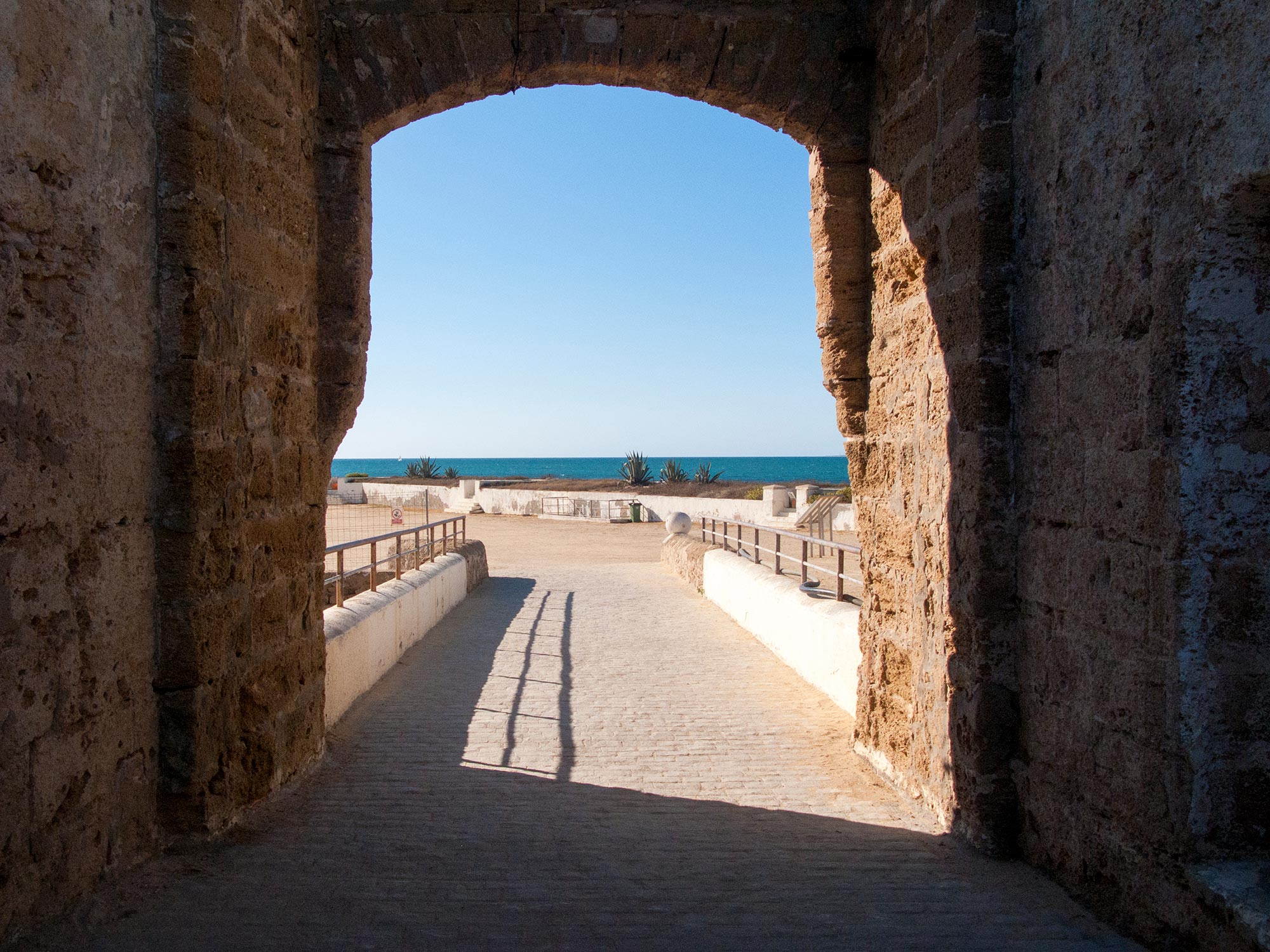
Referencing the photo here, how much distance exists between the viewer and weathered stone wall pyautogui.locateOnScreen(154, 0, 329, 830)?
317 centimetres

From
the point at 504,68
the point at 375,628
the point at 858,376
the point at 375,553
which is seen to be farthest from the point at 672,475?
the point at 504,68

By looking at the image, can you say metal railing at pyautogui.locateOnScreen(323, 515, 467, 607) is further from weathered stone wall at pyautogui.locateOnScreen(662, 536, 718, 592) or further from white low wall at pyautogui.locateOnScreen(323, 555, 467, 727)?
weathered stone wall at pyautogui.locateOnScreen(662, 536, 718, 592)

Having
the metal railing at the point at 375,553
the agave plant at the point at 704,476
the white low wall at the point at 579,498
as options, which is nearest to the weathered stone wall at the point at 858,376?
the metal railing at the point at 375,553

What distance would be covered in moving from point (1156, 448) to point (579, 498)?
23.2 meters

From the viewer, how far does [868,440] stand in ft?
14.7

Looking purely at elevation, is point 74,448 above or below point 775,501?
above

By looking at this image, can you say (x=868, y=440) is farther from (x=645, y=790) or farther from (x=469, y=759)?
(x=469, y=759)

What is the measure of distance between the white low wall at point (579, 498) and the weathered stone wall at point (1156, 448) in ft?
51.7

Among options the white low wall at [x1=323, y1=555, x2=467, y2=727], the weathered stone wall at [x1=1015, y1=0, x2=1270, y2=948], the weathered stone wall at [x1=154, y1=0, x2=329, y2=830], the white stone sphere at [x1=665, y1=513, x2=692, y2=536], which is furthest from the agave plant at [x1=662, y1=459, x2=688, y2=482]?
the weathered stone wall at [x1=1015, y1=0, x2=1270, y2=948]

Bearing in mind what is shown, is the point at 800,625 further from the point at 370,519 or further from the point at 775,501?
the point at 370,519

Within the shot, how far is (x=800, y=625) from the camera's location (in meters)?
6.56

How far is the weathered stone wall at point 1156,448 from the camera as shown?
7.80ft

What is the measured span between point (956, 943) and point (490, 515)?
79.6 feet

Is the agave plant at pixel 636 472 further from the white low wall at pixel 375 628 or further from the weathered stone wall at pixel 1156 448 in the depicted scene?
the weathered stone wall at pixel 1156 448
